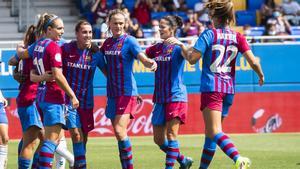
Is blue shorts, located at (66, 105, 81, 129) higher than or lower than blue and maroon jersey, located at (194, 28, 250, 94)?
lower

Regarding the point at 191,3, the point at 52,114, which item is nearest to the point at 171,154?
the point at 52,114

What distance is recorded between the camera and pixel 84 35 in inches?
503

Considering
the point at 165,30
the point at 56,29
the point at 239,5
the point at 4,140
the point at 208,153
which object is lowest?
the point at 208,153

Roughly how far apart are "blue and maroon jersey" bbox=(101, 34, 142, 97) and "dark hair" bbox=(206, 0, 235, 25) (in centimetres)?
140

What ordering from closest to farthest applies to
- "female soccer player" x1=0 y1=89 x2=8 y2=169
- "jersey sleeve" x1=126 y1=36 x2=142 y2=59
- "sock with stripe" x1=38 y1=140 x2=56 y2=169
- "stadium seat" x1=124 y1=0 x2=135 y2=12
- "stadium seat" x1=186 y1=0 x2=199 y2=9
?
1. "sock with stripe" x1=38 y1=140 x2=56 y2=169
2. "female soccer player" x1=0 y1=89 x2=8 y2=169
3. "jersey sleeve" x1=126 y1=36 x2=142 y2=59
4. "stadium seat" x1=124 y1=0 x2=135 y2=12
5. "stadium seat" x1=186 y1=0 x2=199 y2=9

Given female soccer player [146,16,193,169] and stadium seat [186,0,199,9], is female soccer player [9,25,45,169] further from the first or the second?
stadium seat [186,0,199,9]

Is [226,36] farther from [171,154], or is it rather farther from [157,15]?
[157,15]

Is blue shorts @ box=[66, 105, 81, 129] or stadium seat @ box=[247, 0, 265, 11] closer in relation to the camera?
blue shorts @ box=[66, 105, 81, 129]

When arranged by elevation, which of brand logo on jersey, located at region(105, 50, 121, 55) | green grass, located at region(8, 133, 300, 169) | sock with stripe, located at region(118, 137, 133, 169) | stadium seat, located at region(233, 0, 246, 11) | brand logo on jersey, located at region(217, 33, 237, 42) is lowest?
green grass, located at region(8, 133, 300, 169)

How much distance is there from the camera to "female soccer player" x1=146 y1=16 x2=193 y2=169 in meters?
13.4

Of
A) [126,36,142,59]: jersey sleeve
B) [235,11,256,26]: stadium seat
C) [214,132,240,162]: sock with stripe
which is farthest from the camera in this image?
[235,11,256,26]: stadium seat

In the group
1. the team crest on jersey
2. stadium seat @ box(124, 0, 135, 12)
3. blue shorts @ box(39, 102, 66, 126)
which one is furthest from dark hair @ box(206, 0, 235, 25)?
stadium seat @ box(124, 0, 135, 12)

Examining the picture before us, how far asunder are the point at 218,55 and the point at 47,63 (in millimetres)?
2134

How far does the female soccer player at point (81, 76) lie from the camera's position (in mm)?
12789
